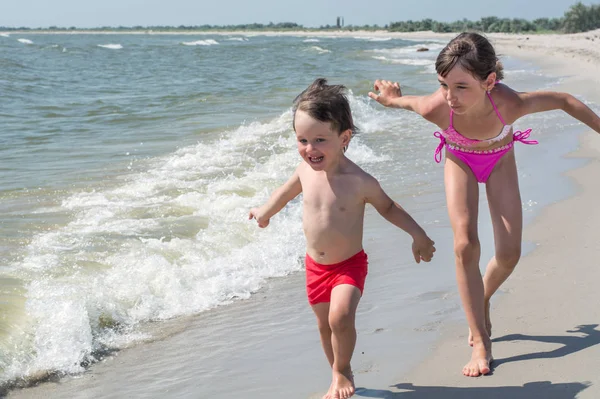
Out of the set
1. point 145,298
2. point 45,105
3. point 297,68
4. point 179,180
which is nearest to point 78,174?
point 179,180

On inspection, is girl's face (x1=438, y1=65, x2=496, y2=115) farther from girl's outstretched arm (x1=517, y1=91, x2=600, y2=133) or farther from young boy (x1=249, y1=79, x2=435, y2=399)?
young boy (x1=249, y1=79, x2=435, y2=399)

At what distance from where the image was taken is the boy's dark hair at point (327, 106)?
3.15 meters

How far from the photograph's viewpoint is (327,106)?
3.16 m

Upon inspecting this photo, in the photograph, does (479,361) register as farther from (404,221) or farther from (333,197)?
(333,197)

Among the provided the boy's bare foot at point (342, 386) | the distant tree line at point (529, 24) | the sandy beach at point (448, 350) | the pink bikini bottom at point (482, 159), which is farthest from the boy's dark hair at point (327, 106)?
the distant tree line at point (529, 24)

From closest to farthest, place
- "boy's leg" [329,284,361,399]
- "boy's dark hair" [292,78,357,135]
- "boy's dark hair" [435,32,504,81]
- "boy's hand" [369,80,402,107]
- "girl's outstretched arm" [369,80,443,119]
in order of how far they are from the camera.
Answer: "boy's leg" [329,284,361,399]
"boy's dark hair" [292,78,357,135]
"boy's dark hair" [435,32,504,81]
"girl's outstretched arm" [369,80,443,119]
"boy's hand" [369,80,402,107]

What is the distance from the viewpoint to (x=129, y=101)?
18.1m

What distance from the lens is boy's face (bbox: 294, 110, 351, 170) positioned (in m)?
3.16

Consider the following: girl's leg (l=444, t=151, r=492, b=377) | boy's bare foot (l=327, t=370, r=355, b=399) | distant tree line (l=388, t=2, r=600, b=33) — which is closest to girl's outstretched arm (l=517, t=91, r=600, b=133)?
girl's leg (l=444, t=151, r=492, b=377)

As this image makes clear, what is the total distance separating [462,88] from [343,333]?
49.4 inches

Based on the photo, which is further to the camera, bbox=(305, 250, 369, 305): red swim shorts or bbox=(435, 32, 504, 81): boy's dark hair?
bbox=(435, 32, 504, 81): boy's dark hair

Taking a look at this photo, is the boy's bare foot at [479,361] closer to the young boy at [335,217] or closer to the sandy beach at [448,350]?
the sandy beach at [448,350]

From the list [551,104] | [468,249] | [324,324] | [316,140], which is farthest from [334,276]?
[551,104]

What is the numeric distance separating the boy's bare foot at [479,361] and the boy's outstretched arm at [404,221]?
0.54 metres
